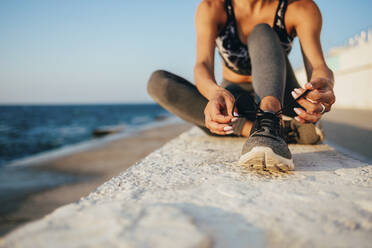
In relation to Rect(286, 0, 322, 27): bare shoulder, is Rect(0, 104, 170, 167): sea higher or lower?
lower

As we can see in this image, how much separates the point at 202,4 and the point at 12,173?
2570mm

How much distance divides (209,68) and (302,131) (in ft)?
2.39

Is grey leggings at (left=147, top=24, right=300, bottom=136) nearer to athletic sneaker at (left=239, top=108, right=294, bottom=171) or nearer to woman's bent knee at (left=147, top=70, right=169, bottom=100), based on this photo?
woman's bent knee at (left=147, top=70, right=169, bottom=100)

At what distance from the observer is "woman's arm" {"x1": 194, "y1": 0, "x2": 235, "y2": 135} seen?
3.03ft

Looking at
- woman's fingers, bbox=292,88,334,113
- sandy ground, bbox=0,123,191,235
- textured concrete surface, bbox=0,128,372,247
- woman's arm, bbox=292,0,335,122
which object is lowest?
sandy ground, bbox=0,123,191,235

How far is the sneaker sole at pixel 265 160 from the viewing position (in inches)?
31.9

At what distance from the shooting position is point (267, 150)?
806mm

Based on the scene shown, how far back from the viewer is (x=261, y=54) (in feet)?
3.92

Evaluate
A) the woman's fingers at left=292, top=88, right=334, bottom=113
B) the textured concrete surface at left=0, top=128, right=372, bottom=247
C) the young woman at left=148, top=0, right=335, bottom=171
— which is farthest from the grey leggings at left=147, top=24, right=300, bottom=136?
the textured concrete surface at left=0, top=128, right=372, bottom=247

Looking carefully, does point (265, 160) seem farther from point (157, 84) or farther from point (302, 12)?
point (302, 12)

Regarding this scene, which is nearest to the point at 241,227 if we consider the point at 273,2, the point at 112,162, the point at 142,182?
the point at 142,182

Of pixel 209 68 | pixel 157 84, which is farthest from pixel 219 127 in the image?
pixel 157 84

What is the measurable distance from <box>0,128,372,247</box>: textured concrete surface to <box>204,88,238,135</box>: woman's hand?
0.17 metres

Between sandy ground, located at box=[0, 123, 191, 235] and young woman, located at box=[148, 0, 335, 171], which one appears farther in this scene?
sandy ground, located at box=[0, 123, 191, 235]
